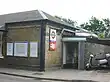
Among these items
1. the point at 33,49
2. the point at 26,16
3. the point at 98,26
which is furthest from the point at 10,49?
the point at 98,26

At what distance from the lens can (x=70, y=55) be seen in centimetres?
2505

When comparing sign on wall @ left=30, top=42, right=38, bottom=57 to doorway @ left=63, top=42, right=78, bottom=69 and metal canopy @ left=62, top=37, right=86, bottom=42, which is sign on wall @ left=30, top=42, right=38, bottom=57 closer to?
metal canopy @ left=62, top=37, right=86, bottom=42

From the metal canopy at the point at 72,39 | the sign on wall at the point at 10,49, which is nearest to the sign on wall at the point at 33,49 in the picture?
the sign on wall at the point at 10,49

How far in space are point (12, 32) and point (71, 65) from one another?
22.8 feet

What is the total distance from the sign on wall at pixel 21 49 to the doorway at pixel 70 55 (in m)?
4.18

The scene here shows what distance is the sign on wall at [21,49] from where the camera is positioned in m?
21.6

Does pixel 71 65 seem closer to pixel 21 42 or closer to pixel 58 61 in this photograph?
pixel 58 61

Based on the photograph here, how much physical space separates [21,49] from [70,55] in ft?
18.4

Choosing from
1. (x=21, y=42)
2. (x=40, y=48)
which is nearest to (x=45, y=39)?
(x=40, y=48)

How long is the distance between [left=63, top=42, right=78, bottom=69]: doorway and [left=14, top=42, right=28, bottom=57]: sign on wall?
4176 millimetres

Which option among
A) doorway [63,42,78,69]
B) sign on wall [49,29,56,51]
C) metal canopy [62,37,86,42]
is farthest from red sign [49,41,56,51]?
doorway [63,42,78,69]

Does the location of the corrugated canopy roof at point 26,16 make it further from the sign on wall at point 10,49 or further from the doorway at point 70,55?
the doorway at point 70,55

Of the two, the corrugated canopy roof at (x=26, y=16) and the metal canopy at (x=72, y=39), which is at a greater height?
the corrugated canopy roof at (x=26, y=16)

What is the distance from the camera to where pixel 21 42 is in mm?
21953
